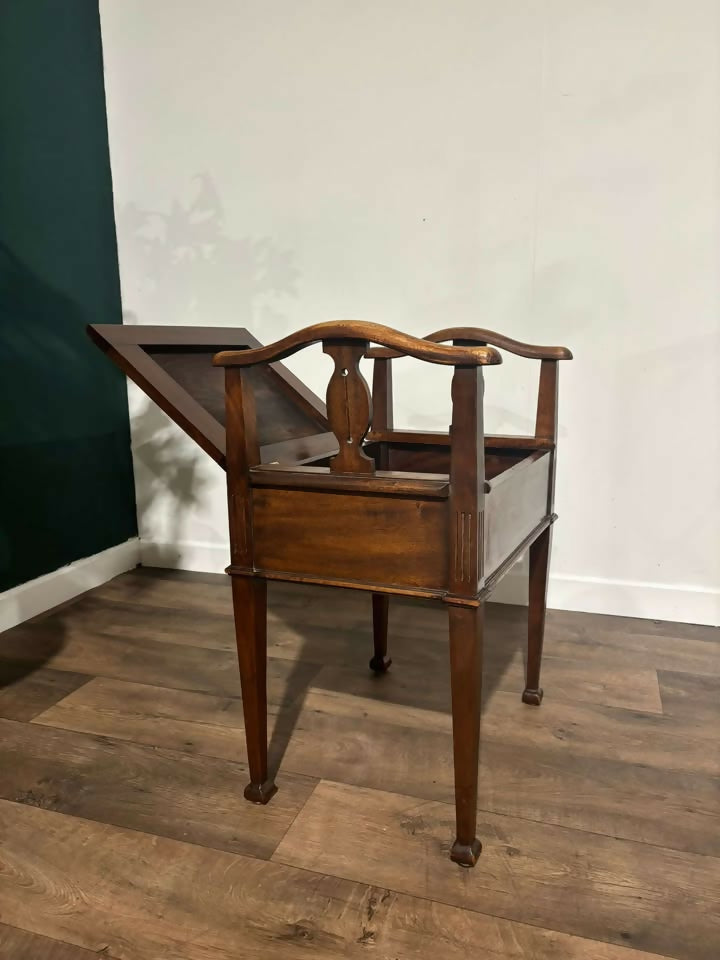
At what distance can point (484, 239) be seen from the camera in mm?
2430

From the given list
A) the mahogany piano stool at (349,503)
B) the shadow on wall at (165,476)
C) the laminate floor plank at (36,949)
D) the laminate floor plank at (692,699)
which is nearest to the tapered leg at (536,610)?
the mahogany piano stool at (349,503)

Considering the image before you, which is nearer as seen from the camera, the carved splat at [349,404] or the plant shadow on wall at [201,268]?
the carved splat at [349,404]

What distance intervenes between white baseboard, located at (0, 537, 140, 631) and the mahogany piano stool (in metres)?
1.30

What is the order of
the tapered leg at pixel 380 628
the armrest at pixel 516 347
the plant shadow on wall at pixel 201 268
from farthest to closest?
the plant shadow on wall at pixel 201 268 < the tapered leg at pixel 380 628 < the armrest at pixel 516 347

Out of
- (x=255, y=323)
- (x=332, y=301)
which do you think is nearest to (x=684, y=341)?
(x=332, y=301)

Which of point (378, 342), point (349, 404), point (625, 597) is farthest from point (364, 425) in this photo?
point (625, 597)

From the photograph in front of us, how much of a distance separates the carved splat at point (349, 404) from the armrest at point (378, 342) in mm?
21

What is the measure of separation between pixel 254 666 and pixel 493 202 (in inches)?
68.4

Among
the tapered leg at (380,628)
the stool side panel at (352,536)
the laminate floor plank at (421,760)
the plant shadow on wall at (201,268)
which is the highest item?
the plant shadow on wall at (201,268)

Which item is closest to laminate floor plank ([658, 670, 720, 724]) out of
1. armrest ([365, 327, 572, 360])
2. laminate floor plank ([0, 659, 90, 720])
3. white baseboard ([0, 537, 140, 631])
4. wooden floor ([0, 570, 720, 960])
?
wooden floor ([0, 570, 720, 960])

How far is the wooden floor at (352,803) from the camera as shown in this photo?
3.77 ft

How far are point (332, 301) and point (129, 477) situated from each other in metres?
1.14

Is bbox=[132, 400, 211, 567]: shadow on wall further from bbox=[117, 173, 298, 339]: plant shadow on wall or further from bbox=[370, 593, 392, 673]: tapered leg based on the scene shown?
bbox=[370, 593, 392, 673]: tapered leg

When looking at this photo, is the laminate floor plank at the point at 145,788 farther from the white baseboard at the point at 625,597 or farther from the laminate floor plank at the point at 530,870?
the white baseboard at the point at 625,597
